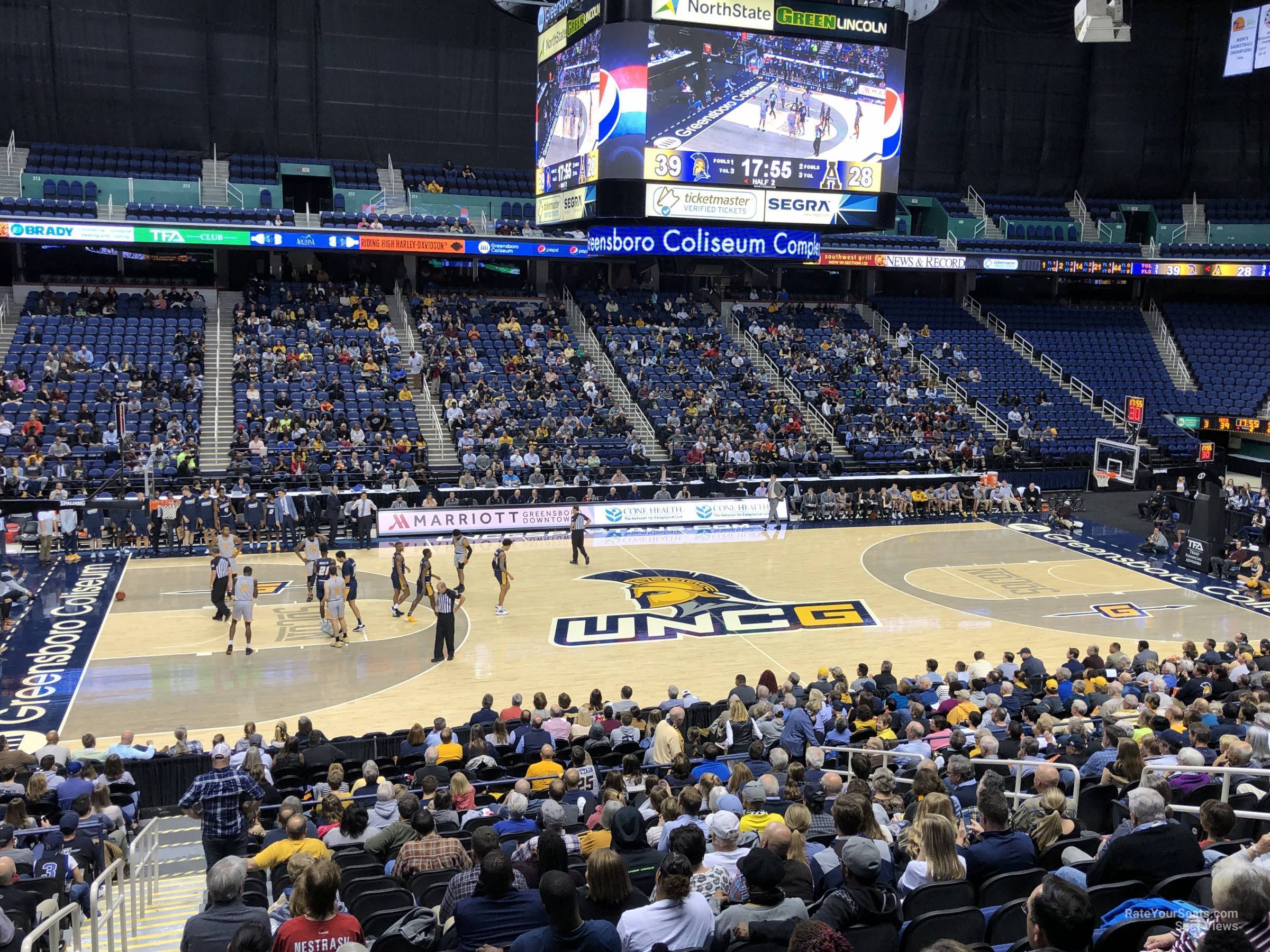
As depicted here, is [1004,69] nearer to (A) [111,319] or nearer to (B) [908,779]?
(A) [111,319]

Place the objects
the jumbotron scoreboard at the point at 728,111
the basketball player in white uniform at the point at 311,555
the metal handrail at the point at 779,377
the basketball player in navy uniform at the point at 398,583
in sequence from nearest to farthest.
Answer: the basketball player in white uniform at the point at 311,555
the basketball player in navy uniform at the point at 398,583
the jumbotron scoreboard at the point at 728,111
the metal handrail at the point at 779,377

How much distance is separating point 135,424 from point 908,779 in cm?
2508

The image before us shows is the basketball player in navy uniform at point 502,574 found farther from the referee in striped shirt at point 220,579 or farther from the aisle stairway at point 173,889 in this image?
the aisle stairway at point 173,889

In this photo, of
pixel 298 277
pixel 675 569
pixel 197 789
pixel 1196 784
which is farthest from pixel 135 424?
pixel 1196 784

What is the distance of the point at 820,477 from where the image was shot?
1289 inches

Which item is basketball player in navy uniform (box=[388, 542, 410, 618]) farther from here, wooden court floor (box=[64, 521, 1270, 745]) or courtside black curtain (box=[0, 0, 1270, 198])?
courtside black curtain (box=[0, 0, 1270, 198])

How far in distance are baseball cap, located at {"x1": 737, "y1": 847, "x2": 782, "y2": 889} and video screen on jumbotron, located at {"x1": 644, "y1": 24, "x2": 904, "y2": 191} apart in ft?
60.4

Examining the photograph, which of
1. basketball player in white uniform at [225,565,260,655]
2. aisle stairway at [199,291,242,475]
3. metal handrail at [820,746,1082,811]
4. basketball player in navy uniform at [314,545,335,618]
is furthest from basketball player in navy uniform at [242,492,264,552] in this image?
metal handrail at [820,746,1082,811]

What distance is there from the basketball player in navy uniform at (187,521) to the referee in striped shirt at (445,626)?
33.3ft

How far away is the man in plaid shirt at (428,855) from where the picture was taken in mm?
7613

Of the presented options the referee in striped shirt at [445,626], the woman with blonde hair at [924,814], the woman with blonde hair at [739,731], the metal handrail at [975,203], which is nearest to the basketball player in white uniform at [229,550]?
the referee in striped shirt at [445,626]

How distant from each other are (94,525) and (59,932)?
2016cm

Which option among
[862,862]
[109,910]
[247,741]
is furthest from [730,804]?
[247,741]

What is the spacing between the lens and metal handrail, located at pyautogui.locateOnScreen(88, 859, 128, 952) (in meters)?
7.41
